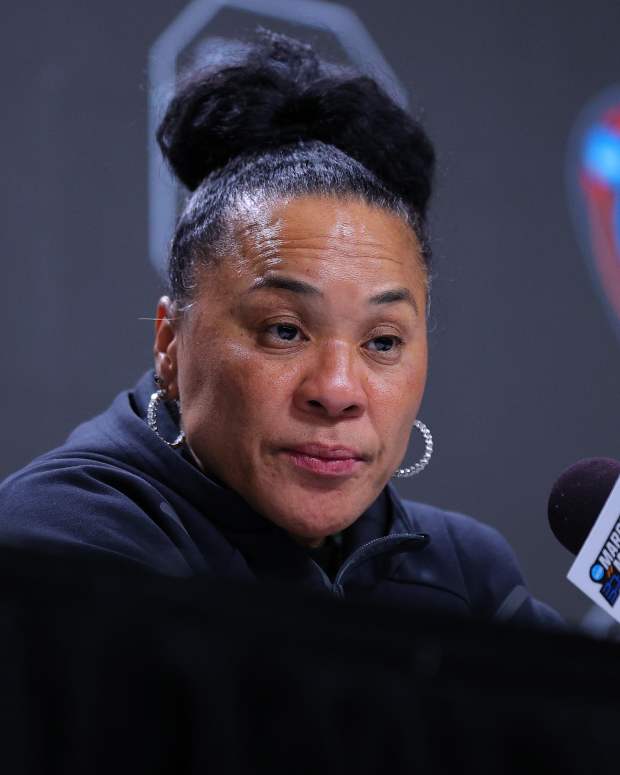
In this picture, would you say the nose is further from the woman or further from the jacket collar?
the jacket collar

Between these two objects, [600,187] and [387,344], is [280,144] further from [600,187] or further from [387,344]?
[600,187]

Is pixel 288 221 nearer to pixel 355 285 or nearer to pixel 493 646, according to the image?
pixel 355 285

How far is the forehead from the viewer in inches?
43.4

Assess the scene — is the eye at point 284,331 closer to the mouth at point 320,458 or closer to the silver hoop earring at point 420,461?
the mouth at point 320,458

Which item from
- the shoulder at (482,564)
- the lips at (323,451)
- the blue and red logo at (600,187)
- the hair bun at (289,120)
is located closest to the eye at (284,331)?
the lips at (323,451)

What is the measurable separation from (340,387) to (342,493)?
113mm

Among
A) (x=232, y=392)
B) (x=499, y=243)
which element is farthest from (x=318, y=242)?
(x=499, y=243)

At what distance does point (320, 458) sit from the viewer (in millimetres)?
1083

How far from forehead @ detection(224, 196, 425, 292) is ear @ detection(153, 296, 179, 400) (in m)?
0.13

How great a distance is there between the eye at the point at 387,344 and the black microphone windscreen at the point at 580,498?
220 mm

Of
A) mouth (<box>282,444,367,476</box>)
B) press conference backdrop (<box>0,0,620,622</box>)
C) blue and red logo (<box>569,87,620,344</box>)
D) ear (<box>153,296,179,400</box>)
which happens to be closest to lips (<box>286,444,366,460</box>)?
mouth (<box>282,444,367,476</box>)

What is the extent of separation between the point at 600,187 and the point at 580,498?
6.63 feet

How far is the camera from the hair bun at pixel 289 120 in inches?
48.1

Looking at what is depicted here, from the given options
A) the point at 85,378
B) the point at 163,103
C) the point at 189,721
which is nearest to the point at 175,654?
the point at 189,721
